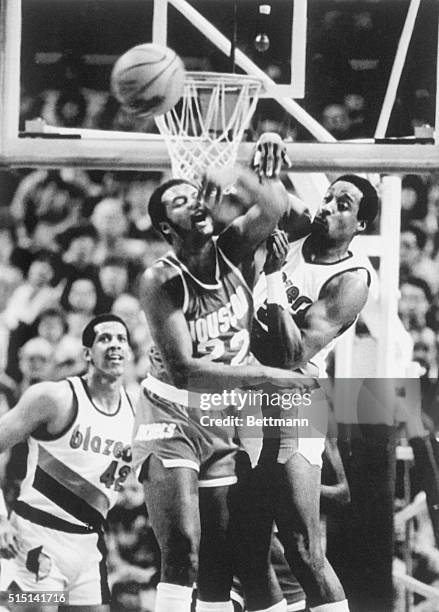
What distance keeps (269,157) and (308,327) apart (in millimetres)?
654

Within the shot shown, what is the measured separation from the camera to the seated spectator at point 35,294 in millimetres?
3322

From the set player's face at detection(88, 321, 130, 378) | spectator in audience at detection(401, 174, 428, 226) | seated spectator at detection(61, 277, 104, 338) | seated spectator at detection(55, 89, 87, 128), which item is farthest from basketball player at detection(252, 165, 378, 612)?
seated spectator at detection(55, 89, 87, 128)

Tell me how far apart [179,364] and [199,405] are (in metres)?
0.17

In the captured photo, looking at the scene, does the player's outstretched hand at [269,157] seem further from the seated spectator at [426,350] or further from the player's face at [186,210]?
the seated spectator at [426,350]

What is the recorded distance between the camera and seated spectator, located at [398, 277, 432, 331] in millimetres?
3305

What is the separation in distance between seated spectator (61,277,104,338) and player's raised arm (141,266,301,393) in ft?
0.64

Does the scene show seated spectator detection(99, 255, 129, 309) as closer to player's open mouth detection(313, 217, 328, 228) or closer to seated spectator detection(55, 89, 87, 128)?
seated spectator detection(55, 89, 87, 128)

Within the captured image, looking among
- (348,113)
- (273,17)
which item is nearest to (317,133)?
(348,113)

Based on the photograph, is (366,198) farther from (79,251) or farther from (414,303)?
(79,251)

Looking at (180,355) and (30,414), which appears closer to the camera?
(180,355)

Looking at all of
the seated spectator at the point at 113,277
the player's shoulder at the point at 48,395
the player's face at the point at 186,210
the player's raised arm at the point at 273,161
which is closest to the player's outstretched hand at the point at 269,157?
the player's raised arm at the point at 273,161

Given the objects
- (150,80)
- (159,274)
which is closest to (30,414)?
(159,274)

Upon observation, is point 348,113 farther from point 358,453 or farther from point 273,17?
point 358,453

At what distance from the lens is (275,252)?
3.27 m
